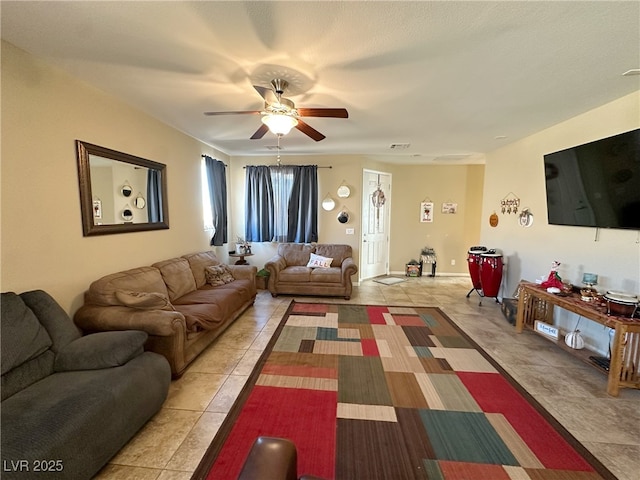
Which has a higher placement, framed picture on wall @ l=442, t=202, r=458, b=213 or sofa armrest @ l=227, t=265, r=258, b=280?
framed picture on wall @ l=442, t=202, r=458, b=213

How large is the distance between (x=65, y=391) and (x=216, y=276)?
8.17ft

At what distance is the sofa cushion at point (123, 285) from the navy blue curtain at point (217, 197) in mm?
1875

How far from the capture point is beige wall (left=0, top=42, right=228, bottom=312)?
197 centimetres

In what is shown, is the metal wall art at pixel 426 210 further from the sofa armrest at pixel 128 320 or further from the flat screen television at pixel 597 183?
the sofa armrest at pixel 128 320

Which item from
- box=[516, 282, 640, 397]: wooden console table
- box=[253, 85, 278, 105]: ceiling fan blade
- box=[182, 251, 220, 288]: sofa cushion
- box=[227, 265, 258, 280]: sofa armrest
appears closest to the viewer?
box=[253, 85, 278, 105]: ceiling fan blade

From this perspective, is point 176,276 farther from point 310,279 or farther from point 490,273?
point 490,273

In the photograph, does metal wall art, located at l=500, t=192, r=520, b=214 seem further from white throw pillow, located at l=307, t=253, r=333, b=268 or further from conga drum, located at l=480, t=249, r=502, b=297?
white throw pillow, located at l=307, t=253, r=333, b=268

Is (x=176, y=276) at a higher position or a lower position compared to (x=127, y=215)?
lower

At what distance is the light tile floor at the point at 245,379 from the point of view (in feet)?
5.57

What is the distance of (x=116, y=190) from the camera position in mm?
2934

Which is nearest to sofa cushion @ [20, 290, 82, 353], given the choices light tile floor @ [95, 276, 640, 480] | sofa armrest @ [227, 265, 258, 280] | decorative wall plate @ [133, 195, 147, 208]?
light tile floor @ [95, 276, 640, 480]

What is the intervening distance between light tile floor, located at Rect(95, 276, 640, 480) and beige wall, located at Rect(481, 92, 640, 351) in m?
0.68

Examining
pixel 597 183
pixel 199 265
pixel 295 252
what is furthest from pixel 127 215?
pixel 597 183

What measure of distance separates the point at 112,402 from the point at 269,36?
8.17 ft
